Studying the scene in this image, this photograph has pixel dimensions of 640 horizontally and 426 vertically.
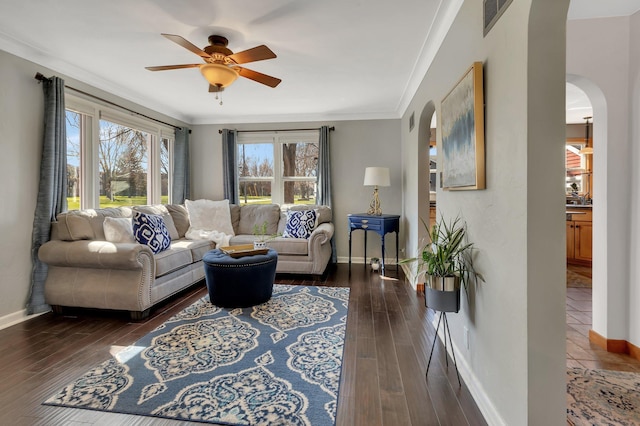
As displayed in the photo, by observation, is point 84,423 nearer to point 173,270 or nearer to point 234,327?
point 234,327

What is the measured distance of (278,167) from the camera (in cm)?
548

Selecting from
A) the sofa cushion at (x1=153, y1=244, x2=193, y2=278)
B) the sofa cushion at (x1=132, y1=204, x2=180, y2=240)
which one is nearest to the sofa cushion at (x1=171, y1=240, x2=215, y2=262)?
the sofa cushion at (x1=153, y1=244, x2=193, y2=278)

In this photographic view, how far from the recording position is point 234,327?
104 inches

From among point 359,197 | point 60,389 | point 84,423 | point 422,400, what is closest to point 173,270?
point 60,389

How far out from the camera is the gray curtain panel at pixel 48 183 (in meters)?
2.96

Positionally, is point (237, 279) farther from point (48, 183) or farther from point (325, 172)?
point (325, 172)

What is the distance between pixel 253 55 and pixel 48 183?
238 centimetres

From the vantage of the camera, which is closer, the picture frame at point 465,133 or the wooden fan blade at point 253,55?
the picture frame at point 465,133

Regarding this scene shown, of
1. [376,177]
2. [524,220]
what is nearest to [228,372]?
[524,220]

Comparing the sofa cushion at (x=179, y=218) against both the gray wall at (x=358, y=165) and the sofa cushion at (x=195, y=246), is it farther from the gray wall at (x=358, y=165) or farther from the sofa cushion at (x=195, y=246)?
the gray wall at (x=358, y=165)

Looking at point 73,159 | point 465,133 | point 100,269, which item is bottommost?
point 100,269

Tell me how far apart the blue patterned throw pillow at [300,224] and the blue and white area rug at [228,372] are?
1.68 meters

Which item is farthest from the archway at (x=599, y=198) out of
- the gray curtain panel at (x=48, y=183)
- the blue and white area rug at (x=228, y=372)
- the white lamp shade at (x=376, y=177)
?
the gray curtain panel at (x=48, y=183)

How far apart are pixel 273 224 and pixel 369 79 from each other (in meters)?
2.58
